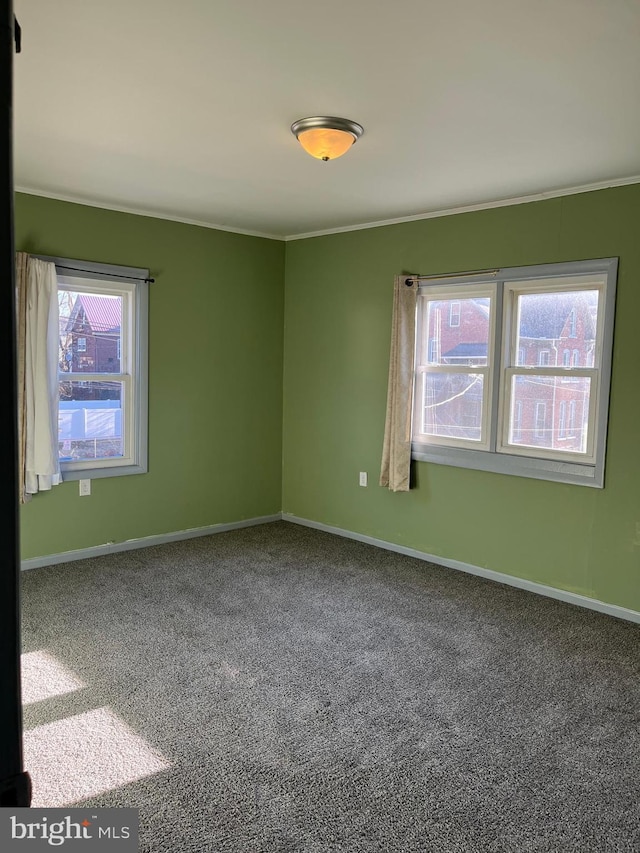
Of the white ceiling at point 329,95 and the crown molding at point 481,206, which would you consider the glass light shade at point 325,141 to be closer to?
the white ceiling at point 329,95

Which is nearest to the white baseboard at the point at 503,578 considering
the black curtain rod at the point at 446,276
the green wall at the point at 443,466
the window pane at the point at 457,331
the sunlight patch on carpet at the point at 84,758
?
the green wall at the point at 443,466

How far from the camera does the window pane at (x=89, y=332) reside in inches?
179

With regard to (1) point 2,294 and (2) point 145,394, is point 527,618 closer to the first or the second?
(2) point 145,394

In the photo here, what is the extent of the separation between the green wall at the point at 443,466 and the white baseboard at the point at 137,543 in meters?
0.44

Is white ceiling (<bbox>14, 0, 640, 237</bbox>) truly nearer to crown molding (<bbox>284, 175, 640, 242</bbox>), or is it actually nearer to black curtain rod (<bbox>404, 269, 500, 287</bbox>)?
crown molding (<bbox>284, 175, 640, 242</bbox>)

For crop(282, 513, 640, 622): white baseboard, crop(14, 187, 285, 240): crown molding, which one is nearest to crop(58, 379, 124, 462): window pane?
crop(14, 187, 285, 240): crown molding

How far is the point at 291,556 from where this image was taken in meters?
4.88

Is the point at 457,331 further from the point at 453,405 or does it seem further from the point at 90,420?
the point at 90,420

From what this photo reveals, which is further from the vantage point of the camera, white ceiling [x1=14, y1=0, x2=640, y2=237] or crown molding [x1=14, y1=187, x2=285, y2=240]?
crown molding [x1=14, y1=187, x2=285, y2=240]

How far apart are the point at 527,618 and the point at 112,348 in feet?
10.9

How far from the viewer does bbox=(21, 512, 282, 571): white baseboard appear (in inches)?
177

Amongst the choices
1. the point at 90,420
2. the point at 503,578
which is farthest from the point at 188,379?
the point at 503,578

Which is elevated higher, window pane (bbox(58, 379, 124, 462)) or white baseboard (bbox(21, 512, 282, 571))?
window pane (bbox(58, 379, 124, 462))

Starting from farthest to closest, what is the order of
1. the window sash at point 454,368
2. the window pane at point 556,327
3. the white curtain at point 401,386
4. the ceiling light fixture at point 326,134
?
the white curtain at point 401,386 → the window sash at point 454,368 → the window pane at point 556,327 → the ceiling light fixture at point 326,134
